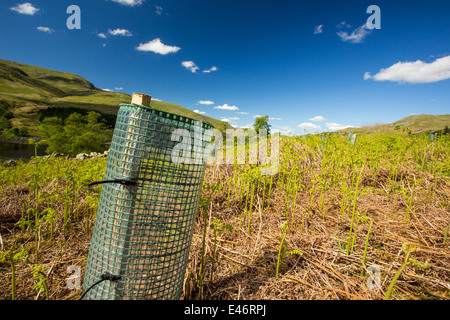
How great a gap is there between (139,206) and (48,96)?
162 metres

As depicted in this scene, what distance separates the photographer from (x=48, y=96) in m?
120

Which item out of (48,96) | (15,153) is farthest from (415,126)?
(48,96)

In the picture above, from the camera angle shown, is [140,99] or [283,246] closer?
[140,99]

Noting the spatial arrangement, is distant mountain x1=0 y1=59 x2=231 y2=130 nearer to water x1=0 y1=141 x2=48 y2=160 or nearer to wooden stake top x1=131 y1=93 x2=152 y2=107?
water x1=0 y1=141 x2=48 y2=160

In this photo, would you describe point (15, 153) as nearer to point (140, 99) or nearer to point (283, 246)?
point (140, 99)

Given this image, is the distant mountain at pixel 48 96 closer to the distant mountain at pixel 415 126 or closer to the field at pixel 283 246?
the distant mountain at pixel 415 126

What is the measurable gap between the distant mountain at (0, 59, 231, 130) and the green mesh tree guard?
37.2 metres

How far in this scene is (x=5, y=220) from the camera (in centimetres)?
331

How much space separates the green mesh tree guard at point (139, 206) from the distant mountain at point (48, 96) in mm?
37161

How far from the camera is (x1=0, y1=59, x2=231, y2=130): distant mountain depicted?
80.8 m

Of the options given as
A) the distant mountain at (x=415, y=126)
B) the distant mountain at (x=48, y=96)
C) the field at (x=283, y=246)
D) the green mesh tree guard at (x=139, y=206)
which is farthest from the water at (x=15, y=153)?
the distant mountain at (x=415, y=126)
